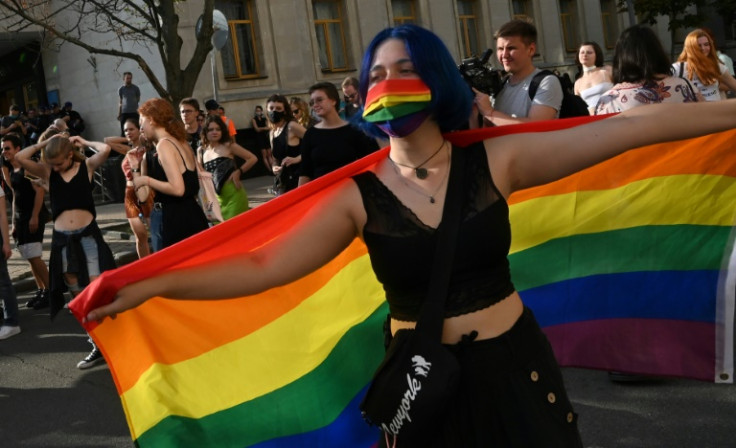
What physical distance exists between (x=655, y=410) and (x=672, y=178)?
1.38 meters

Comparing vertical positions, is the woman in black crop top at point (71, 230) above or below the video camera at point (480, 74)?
below

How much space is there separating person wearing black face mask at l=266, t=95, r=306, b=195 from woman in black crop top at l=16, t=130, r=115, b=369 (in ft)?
5.81

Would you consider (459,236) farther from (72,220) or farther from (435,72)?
(72,220)

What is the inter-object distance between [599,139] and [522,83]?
2.85 meters

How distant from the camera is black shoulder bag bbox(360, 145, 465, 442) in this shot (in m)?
2.39

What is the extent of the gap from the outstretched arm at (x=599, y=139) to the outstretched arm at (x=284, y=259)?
1.43 ft

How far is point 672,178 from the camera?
Answer: 403 cm

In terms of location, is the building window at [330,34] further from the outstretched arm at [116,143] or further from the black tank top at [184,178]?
the black tank top at [184,178]


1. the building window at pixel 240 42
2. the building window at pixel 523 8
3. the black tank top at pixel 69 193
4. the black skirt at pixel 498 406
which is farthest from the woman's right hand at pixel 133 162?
the building window at pixel 523 8

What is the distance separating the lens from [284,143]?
8820 mm

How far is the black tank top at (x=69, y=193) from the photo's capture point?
7430mm

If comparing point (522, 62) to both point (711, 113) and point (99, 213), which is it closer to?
point (711, 113)

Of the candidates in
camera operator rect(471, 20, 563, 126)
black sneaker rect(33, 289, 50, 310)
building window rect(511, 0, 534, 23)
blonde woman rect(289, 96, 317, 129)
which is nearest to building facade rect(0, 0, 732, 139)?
building window rect(511, 0, 534, 23)

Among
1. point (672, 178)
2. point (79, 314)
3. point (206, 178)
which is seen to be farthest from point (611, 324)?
point (206, 178)
